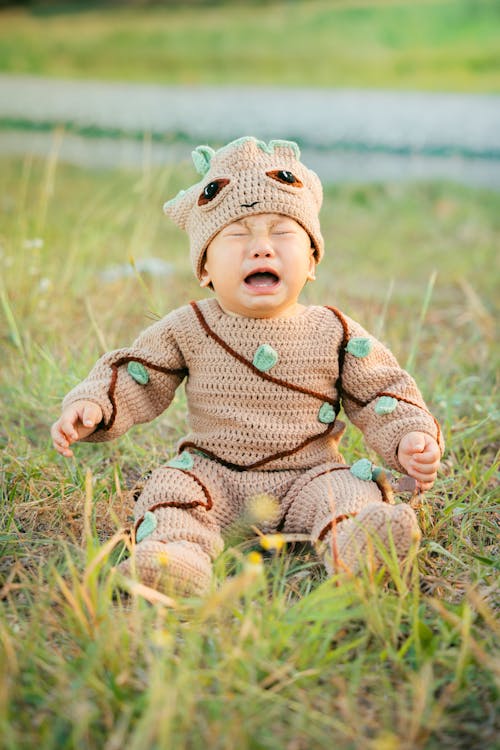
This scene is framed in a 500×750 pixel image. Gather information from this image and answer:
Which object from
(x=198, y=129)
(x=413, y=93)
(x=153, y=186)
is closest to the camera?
(x=153, y=186)

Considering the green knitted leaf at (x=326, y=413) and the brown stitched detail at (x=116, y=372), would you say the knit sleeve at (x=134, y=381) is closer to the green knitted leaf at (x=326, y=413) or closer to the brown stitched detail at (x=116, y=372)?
the brown stitched detail at (x=116, y=372)

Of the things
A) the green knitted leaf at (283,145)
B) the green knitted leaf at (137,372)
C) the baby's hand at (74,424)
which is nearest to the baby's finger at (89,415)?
the baby's hand at (74,424)

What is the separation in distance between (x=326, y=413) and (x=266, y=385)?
135mm

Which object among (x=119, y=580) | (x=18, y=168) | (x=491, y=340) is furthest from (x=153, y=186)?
(x=18, y=168)

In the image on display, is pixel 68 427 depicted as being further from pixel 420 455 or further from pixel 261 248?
pixel 420 455

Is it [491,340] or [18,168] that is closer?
[491,340]

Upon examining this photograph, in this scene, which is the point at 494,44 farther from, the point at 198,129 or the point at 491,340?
the point at 491,340

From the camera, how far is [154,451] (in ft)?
5.94

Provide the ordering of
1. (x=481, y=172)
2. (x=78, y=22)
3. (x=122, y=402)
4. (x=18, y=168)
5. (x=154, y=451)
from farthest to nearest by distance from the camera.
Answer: (x=78, y=22) < (x=481, y=172) < (x=18, y=168) < (x=154, y=451) < (x=122, y=402)

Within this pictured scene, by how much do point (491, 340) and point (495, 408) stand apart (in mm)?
702

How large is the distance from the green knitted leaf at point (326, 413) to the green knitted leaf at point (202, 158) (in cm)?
52

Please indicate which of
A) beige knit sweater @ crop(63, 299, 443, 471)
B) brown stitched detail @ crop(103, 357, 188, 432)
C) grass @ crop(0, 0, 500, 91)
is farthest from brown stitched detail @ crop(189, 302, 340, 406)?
grass @ crop(0, 0, 500, 91)

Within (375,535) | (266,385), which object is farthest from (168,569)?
(266,385)

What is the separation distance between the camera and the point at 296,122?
342 inches
